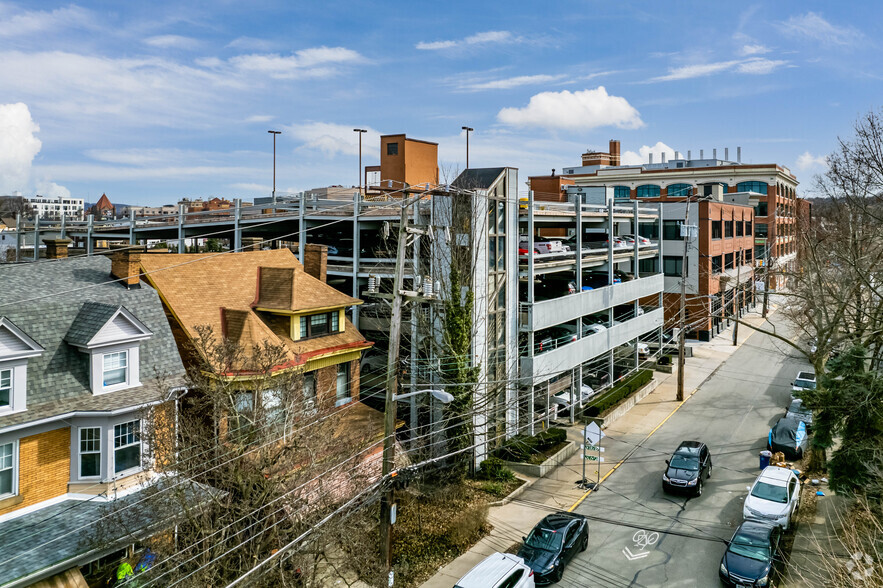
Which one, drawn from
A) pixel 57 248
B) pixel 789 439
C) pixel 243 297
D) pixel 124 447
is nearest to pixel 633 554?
pixel 789 439

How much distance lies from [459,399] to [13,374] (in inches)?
638

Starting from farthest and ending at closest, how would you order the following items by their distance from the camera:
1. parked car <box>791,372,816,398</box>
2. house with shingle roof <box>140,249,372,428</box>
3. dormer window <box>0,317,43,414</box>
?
parked car <box>791,372,816,398</box>, house with shingle roof <box>140,249,372,428</box>, dormer window <box>0,317,43,414</box>

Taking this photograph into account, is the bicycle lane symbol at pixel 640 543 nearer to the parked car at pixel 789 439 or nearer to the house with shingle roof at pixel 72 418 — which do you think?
the parked car at pixel 789 439

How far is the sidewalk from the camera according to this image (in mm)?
21578

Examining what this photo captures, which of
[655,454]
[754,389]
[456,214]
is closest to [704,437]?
[655,454]

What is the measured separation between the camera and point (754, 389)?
43.6 metres

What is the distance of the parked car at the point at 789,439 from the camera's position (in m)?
30.5

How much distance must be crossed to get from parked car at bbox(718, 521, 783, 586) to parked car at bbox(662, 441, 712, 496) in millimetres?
4899

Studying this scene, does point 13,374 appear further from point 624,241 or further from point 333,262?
point 624,241

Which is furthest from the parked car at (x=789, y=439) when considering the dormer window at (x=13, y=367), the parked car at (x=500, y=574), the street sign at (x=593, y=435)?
the dormer window at (x=13, y=367)

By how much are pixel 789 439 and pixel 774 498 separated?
841 centimetres

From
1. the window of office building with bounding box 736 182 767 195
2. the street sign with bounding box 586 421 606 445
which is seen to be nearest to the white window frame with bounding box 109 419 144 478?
the street sign with bounding box 586 421 606 445

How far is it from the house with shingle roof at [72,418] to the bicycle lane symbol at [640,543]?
50.5 ft

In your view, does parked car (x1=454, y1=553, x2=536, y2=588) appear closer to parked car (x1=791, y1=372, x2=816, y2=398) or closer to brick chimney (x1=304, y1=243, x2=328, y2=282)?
brick chimney (x1=304, y1=243, x2=328, y2=282)
